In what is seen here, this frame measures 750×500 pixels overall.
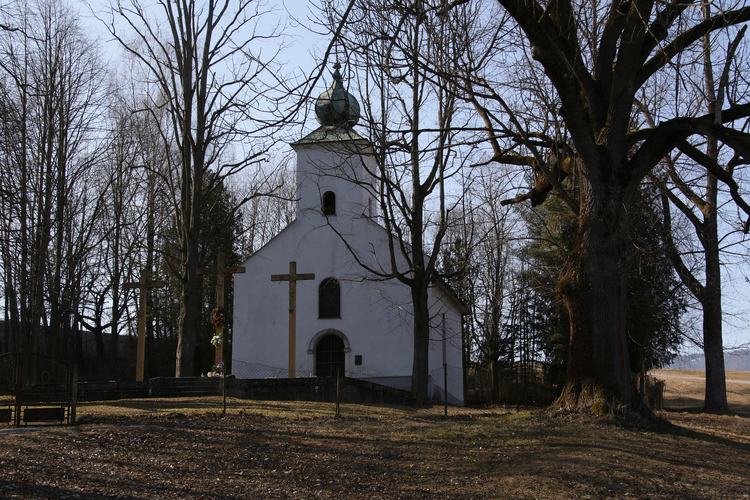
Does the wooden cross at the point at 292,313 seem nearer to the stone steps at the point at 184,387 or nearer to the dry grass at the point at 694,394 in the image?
the stone steps at the point at 184,387

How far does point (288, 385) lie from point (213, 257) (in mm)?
18269

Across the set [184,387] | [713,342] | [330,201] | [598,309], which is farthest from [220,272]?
[713,342]

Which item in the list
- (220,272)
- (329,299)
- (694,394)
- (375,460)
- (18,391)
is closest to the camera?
(375,460)

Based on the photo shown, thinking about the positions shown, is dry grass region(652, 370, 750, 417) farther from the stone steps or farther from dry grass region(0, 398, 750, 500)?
the stone steps

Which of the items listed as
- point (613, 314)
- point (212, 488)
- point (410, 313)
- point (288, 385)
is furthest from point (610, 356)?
point (410, 313)

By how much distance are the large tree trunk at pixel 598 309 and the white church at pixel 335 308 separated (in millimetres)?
12264

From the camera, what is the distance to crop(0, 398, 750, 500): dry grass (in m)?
6.34

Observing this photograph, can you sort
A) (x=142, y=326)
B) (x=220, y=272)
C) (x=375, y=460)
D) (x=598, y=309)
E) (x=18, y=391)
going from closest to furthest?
(x=375, y=460), (x=598, y=309), (x=18, y=391), (x=142, y=326), (x=220, y=272)

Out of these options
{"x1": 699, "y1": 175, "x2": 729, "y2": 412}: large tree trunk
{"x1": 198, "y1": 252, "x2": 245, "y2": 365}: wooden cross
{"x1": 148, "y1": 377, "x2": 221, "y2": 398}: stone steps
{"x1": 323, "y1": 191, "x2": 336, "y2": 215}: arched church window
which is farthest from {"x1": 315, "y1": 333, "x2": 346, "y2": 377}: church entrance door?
{"x1": 699, "y1": 175, "x2": 729, "y2": 412}: large tree trunk

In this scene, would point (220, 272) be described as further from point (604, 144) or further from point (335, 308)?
point (604, 144)

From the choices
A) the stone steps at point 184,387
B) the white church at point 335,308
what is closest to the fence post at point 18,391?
the stone steps at point 184,387

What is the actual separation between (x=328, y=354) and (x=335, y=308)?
67.8 inches

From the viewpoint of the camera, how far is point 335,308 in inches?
931

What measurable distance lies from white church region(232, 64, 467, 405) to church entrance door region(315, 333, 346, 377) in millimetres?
37
